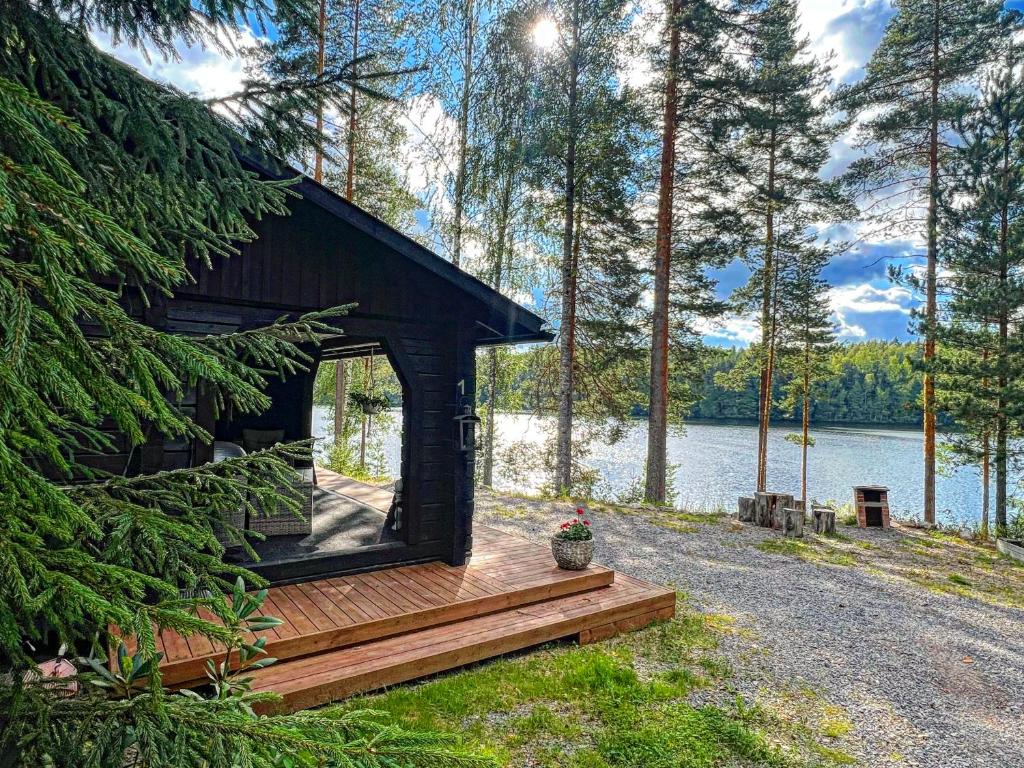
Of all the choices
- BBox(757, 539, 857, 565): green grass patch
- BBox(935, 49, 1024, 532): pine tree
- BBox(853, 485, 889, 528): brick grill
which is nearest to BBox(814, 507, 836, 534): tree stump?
BBox(757, 539, 857, 565): green grass patch

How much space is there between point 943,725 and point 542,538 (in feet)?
14.1

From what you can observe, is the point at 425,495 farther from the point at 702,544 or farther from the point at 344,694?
the point at 702,544

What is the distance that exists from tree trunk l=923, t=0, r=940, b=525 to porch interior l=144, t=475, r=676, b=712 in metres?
8.39

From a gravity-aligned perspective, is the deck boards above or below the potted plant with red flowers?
below

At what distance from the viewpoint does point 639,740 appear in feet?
9.09

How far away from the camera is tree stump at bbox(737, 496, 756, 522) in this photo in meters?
8.59

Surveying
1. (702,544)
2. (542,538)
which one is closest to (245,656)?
(542,538)

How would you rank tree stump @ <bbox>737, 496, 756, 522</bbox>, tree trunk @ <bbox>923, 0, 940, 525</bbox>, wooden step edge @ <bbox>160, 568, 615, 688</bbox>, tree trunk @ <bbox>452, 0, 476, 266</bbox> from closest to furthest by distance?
1. wooden step edge @ <bbox>160, 568, 615, 688</bbox>
2. tree trunk @ <bbox>452, 0, 476, 266</bbox>
3. tree stump @ <bbox>737, 496, 756, 522</bbox>
4. tree trunk @ <bbox>923, 0, 940, 525</bbox>

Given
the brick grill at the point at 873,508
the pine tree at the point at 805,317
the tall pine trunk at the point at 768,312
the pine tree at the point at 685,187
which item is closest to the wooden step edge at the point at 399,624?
the pine tree at the point at 685,187

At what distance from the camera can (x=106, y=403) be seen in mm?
1149

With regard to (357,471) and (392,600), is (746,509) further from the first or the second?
(357,471)

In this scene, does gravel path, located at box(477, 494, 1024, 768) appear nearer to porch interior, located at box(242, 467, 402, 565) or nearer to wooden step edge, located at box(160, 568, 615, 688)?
wooden step edge, located at box(160, 568, 615, 688)

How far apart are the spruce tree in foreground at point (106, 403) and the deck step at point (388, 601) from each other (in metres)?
1.49

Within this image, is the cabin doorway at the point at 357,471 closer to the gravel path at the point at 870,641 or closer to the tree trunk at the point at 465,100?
the tree trunk at the point at 465,100
